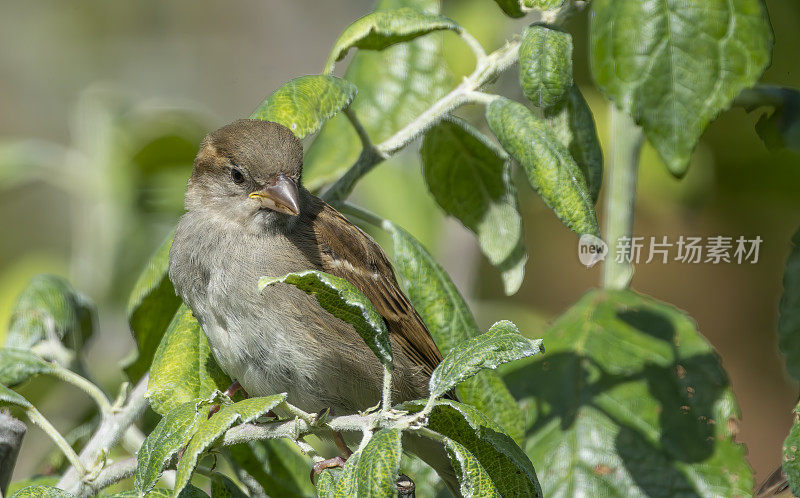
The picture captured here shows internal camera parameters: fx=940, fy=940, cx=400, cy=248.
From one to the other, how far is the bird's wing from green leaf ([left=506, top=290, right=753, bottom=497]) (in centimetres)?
25

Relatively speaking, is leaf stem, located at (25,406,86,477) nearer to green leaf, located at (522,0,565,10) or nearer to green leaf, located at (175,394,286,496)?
green leaf, located at (175,394,286,496)

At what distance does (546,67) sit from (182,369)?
88cm

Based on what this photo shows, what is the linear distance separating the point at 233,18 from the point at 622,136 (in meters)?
4.11

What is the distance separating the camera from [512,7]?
71.9 inches

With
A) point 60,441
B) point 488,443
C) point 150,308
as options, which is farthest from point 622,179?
point 60,441

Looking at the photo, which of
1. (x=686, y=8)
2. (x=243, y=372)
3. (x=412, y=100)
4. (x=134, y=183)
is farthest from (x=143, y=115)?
(x=686, y=8)

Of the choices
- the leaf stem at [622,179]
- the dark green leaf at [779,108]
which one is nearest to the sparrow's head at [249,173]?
the leaf stem at [622,179]

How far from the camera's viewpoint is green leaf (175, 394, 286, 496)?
1.25m

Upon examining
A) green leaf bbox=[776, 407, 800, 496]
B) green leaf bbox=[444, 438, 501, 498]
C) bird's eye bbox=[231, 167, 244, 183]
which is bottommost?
green leaf bbox=[776, 407, 800, 496]

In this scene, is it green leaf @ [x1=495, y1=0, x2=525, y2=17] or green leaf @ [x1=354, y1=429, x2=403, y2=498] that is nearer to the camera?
green leaf @ [x1=354, y1=429, x2=403, y2=498]

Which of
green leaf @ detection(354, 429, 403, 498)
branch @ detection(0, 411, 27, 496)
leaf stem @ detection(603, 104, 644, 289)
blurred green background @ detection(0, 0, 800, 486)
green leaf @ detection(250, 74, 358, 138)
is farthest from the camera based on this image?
blurred green background @ detection(0, 0, 800, 486)

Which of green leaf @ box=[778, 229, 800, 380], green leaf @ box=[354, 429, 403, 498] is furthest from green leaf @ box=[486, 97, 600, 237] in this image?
green leaf @ box=[778, 229, 800, 380]

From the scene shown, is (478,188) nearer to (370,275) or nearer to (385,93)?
(370,275)

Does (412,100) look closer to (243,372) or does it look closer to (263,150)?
(263,150)
